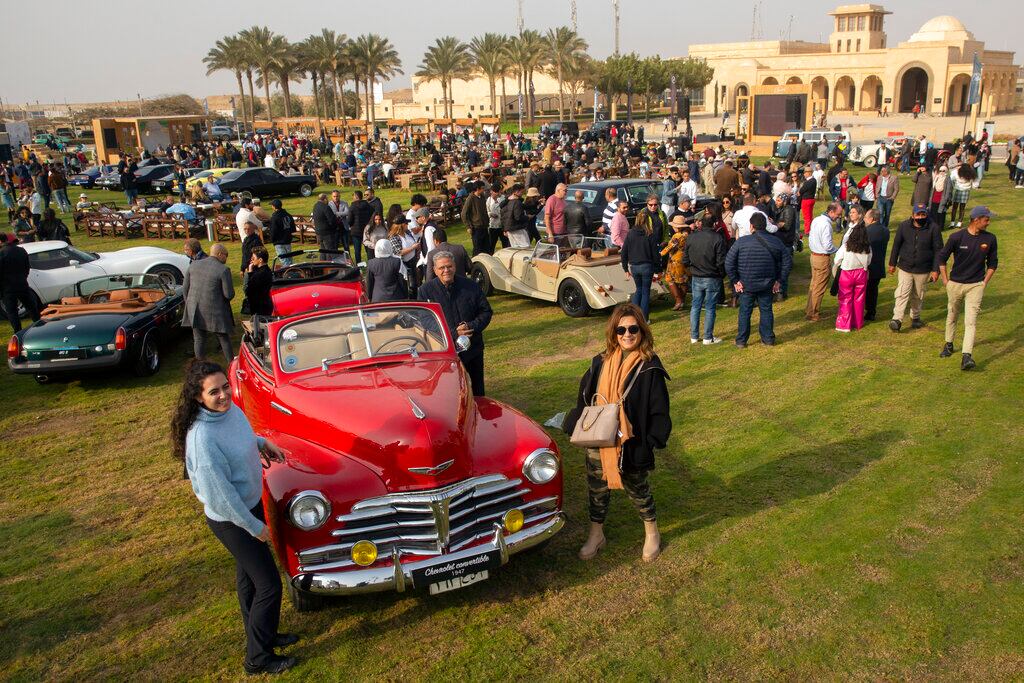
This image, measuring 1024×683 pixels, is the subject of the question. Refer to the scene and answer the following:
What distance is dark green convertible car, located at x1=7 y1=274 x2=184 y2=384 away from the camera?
381 inches

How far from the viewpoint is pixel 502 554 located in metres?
4.95

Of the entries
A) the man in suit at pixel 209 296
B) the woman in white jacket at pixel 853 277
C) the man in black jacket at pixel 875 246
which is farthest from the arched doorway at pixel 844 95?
the man in suit at pixel 209 296

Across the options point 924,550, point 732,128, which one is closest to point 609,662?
point 924,550

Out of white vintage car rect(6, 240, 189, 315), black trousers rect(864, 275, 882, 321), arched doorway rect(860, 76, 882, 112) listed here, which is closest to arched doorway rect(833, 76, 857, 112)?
arched doorway rect(860, 76, 882, 112)

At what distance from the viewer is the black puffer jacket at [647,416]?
519 cm

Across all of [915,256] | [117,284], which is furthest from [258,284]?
[915,256]

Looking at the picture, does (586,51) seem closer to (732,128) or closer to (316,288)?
(732,128)

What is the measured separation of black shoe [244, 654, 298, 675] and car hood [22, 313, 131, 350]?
668cm

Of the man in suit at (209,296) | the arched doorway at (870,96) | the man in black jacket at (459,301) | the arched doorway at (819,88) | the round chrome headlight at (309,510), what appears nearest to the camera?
the round chrome headlight at (309,510)

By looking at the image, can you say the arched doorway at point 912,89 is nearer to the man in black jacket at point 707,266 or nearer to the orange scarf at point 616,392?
the man in black jacket at point 707,266

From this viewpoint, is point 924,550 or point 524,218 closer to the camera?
point 924,550

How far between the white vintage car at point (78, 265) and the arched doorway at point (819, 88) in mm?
74390

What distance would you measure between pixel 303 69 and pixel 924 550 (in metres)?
71.8

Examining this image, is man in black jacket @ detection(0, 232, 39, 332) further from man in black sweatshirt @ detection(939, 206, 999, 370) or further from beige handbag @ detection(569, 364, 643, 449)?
man in black sweatshirt @ detection(939, 206, 999, 370)
